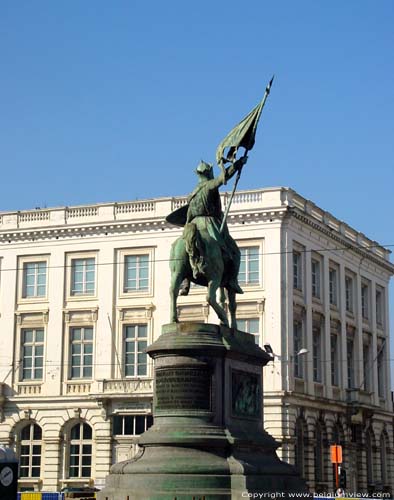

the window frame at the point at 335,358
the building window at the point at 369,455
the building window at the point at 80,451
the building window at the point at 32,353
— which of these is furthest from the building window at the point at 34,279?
the building window at the point at 369,455

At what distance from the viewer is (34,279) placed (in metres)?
56.6

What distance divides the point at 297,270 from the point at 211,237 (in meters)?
32.6

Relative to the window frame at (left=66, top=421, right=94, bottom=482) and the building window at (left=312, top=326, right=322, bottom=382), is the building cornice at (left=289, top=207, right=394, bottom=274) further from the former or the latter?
the window frame at (left=66, top=421, right=94, bottom=482)

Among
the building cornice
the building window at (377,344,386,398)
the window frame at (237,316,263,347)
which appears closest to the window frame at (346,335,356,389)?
the building window at (377,344,386,398)

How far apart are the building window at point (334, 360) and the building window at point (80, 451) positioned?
13899mm

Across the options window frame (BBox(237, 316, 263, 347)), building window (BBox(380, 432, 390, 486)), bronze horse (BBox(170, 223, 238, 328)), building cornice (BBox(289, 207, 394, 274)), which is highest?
building cornice (BBox(289, 207, 394, 274))

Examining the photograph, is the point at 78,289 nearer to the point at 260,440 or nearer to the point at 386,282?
the point at 386,282

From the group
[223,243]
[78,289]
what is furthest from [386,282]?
[223,243]

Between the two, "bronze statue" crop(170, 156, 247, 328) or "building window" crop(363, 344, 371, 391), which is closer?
"bronze statue" crop(170, 156, 247, 328)

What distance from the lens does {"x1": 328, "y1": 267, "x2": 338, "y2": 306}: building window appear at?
58.0m

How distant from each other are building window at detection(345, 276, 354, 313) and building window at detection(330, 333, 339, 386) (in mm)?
2820

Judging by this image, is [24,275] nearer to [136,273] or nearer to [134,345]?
[136,273]

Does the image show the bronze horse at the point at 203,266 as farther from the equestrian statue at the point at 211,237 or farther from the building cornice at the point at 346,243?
the building cornice at the point at 346,243

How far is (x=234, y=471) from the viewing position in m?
19.2
